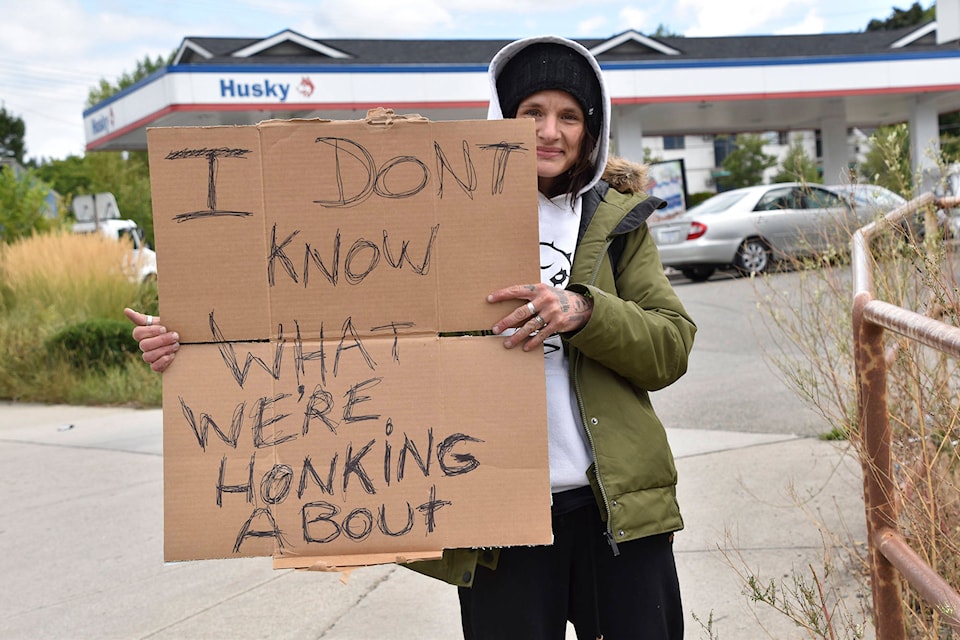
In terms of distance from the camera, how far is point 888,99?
24797 mm

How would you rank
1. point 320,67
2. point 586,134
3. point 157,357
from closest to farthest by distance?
point 157,357 < point 586,134 < point 320,67

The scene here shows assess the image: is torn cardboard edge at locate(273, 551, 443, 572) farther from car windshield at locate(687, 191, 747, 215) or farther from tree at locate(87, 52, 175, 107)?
tree at locate(87, 52, 175, 107)

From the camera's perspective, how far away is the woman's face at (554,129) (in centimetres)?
212

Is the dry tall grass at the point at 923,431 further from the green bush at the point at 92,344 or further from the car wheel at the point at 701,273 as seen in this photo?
the car wheel at the point at 701,273

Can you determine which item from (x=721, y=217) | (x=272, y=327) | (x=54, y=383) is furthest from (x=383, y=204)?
(x=721, y=217)

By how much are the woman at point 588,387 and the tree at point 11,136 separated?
90981 mm

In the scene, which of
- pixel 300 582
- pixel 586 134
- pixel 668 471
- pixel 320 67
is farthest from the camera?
pixel 320 67

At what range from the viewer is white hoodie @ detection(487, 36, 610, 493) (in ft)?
6.59

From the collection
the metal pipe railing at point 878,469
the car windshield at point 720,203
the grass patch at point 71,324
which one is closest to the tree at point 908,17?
the car windshield at point 720,203

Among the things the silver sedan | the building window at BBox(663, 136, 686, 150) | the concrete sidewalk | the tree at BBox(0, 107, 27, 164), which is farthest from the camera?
the tree at BBox(0, 107, 27, 164)

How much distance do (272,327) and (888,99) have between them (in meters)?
26.0


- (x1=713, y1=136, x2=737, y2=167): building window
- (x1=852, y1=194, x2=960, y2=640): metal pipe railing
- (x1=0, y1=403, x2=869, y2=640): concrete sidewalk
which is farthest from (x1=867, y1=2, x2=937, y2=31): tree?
(x1=852, y1=194, x2=960, y2=640): metal pipe railing

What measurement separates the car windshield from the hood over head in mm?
12620

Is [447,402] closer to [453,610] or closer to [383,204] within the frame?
[383,204]
